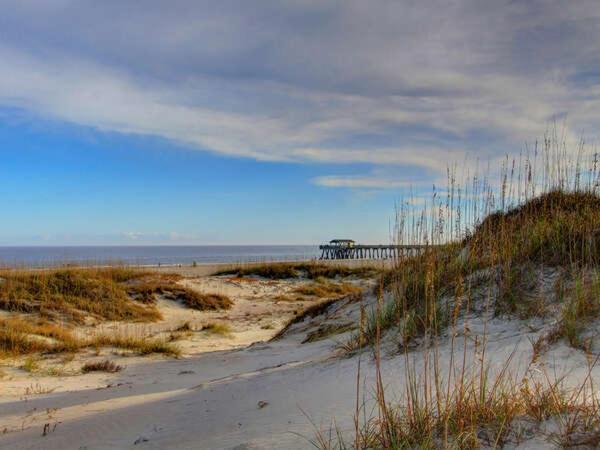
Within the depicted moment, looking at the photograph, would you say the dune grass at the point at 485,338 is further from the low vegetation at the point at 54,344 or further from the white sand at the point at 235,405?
the low vegetation at the point at 54,344

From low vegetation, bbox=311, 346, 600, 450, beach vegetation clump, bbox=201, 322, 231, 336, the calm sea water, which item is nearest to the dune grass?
low vegetation, bbox=311, 346, 600, 450

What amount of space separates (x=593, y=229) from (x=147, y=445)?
19.1 ft

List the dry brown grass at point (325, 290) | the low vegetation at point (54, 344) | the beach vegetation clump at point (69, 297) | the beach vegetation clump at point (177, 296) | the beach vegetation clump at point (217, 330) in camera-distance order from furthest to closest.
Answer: the dry brown grass at point (325, 290) < the beach vegetation clump at point (177, 296) < the beach vegetation clump at point (69, 297) < the beach vegetation clump at point (217, 330) < the low vegetation at point (54, 344)

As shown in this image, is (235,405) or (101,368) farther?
(101,368)

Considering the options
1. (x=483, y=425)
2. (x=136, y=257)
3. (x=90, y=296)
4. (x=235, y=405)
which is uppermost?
(x=483, y=425)

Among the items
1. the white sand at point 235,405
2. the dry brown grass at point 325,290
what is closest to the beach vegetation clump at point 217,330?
the white sand at point 235,405

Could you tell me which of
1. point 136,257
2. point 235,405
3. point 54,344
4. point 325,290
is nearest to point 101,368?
point 54,344

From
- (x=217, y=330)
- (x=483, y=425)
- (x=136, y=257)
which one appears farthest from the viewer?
(x=136, y=257)

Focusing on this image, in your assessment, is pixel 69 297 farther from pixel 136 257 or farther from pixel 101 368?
pixel 136 257

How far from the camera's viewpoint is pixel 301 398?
3.58 meters

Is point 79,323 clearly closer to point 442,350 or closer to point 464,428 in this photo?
point 442,350

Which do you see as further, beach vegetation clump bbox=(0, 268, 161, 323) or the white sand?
beach vegetation clump bbox=(0, 268, 161, 323)

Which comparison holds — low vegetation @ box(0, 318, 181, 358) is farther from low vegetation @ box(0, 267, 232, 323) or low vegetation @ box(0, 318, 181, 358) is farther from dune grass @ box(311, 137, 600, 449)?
dune grass @ box(311, 137, 600, 449)

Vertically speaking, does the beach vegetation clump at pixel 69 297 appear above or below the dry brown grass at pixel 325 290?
above
